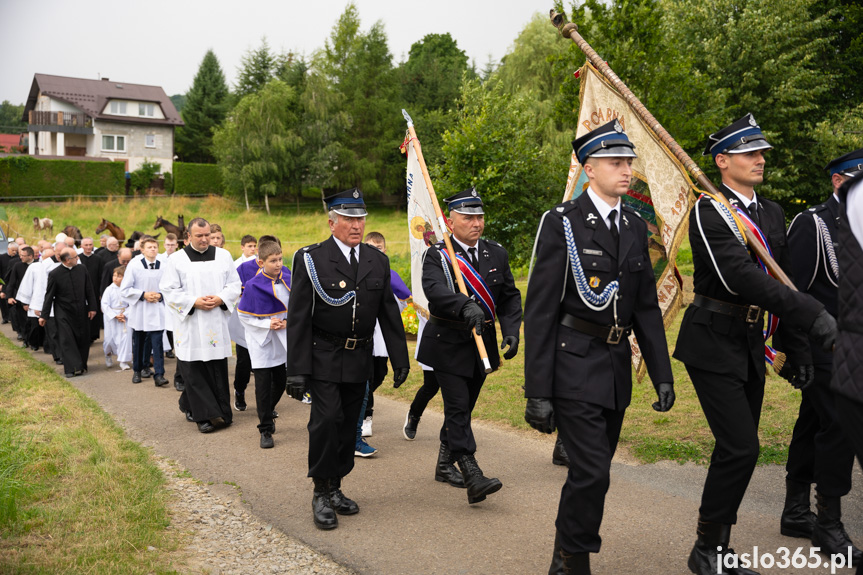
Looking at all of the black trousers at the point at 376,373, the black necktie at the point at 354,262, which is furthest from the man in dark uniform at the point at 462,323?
the black trousers at the point at 376,373

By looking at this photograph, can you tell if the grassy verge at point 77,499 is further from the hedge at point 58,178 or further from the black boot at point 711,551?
the hedge at point 58,178

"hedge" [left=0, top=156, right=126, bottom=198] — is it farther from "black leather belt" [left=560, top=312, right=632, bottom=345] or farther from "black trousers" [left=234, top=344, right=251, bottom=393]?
"black leather belt" [left=560, top=312, right=632, bottom=345]

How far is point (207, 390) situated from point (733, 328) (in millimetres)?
6039

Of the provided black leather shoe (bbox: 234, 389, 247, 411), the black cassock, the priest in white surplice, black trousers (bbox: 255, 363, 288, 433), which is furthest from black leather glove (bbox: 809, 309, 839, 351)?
the black cassock

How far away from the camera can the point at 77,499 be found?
5.98 metres

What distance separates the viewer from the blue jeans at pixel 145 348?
11.9m

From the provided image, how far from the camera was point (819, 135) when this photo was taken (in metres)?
19.1

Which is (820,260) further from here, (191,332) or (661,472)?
(191,332)

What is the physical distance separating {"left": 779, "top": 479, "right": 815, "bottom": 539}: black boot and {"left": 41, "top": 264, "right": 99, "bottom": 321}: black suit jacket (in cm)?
1156

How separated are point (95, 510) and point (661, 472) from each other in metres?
4.30

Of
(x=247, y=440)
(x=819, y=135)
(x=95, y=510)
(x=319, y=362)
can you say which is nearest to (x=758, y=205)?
(x=319, y=362)

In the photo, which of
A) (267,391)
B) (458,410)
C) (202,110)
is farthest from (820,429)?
(202,110)

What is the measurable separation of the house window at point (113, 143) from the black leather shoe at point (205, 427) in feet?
201

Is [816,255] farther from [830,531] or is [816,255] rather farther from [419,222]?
[419,222]
